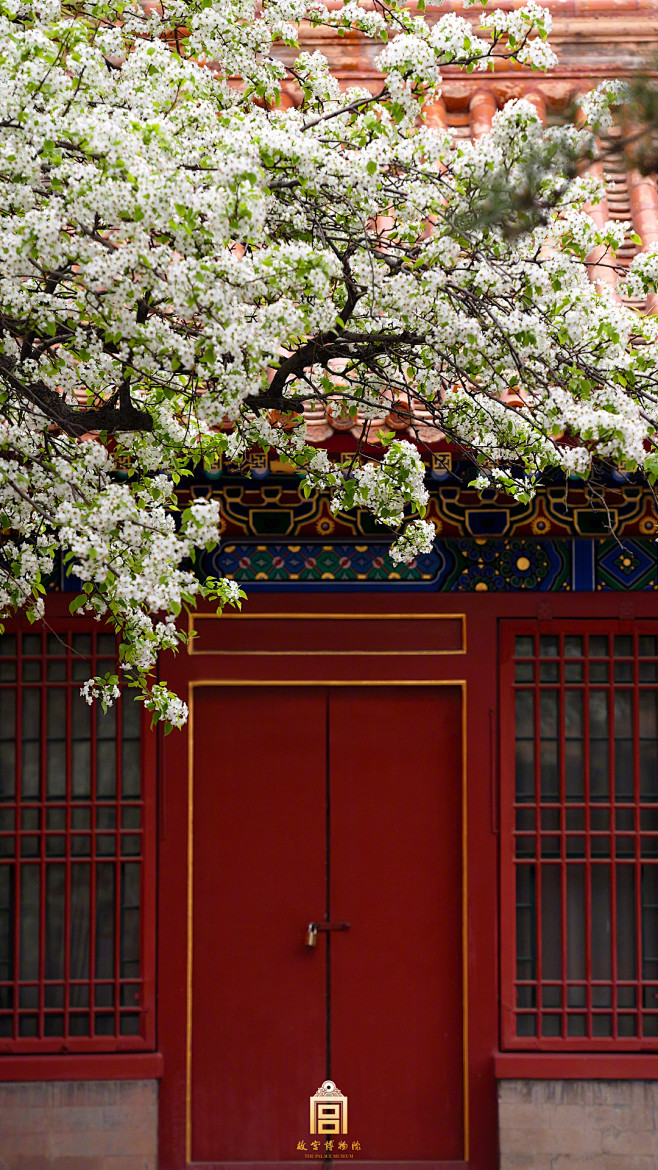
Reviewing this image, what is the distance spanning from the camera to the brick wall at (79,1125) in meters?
5.06

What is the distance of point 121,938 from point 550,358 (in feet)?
11.1

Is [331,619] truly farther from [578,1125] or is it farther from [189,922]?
[578,1125]

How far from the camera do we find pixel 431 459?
15.8 ft

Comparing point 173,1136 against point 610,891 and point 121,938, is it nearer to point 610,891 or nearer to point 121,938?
point 121,938

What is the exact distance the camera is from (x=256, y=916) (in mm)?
5305

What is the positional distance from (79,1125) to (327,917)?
1426mm

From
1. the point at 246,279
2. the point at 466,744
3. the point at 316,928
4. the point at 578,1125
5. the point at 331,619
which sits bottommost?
the point at 578,1125

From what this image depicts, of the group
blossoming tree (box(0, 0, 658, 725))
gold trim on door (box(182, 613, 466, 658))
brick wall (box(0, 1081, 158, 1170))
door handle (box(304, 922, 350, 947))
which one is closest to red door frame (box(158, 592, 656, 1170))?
gold trim on door (box(182, 613, 466, 658))

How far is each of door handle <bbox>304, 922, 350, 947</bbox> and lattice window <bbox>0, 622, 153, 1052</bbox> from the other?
2.42 feet

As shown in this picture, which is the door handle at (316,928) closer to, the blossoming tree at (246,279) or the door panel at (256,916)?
the door panel at (256,916)

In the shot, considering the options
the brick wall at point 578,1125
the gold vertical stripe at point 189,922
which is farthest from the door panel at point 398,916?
the gold vertical stripe at point 189,922

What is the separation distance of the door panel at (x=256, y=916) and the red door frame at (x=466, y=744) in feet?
0.33

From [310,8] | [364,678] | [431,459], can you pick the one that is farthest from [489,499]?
[310,8]

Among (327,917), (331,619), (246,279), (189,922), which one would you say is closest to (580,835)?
(327,917)
